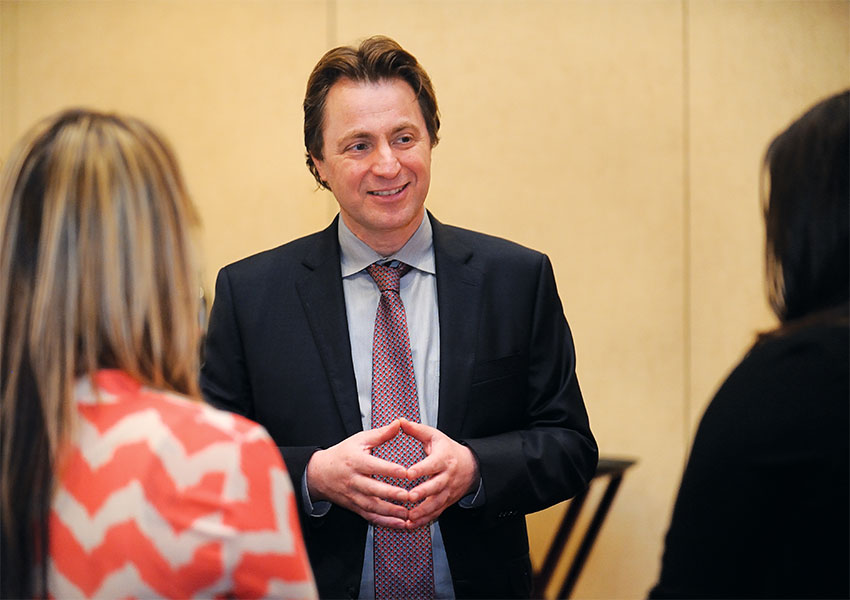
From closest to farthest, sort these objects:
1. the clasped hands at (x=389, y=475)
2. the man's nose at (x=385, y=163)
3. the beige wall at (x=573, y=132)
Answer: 1. the clasped hands at (x=389, y=475)
2. the man's nose at (x=385, y=163)
3. the beige wall at (x=573, y=132)

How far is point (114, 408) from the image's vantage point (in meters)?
1.02

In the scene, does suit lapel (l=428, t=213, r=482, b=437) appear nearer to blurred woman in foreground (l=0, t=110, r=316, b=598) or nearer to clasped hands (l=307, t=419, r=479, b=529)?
clasped hands (l=307, t=419, r=479, b=529)

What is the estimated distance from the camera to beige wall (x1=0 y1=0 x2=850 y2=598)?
3.56 metres

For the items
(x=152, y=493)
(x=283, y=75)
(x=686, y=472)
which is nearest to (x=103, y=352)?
(x=152, y=493)

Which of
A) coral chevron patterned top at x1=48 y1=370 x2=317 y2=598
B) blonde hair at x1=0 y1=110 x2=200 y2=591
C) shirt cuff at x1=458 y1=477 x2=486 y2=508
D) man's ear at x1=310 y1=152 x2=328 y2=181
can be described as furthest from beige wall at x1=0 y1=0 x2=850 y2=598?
coral chevron patterned top at x1=48 y1=370 x2=317 y2=598

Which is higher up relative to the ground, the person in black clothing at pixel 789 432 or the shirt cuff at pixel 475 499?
the person in black clothing at pixel 789 432

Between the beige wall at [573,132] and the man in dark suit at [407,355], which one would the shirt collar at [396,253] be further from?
the beige wall at [573,132]

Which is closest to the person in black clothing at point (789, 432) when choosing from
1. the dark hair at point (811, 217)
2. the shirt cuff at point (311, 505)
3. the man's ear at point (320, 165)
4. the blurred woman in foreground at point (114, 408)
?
the dark hair at point (811, 217)

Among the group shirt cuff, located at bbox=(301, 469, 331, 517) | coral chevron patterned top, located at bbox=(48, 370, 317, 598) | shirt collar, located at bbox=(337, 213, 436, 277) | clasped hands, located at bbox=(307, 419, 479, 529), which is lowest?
shirt cuff, located at bbox=(301, 469, 331, 517)

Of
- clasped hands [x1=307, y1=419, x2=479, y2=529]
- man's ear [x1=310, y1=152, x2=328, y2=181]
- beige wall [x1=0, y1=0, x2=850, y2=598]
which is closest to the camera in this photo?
clasped hands [x1=307, y1=419, x2=479, y2=529]

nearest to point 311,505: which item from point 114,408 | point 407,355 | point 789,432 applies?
point 407,355

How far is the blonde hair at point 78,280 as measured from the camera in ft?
3.34

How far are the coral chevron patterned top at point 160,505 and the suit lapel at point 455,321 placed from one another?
952mm

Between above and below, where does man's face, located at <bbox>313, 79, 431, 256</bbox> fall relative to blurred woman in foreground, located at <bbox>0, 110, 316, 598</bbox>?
above
